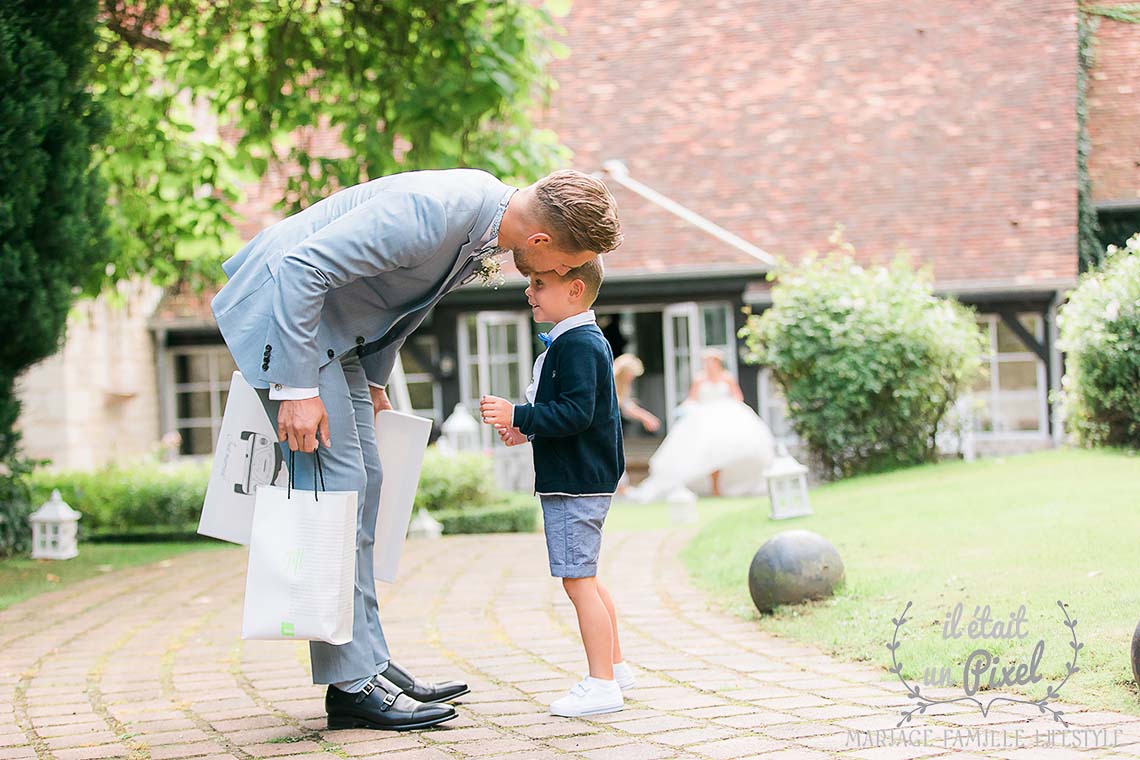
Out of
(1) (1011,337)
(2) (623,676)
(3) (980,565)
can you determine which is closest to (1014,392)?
(1) (1011,337)

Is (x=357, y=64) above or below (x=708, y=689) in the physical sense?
above

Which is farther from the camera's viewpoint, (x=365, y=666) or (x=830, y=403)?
(x=830, y=403)

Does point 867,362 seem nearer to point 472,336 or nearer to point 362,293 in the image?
point 362,293

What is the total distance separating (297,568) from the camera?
338 cm

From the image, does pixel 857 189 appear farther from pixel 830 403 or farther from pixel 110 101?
pixel 110 101

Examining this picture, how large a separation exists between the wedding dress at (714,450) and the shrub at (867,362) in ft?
12.3

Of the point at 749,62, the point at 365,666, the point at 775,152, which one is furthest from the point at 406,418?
the point at 749,62

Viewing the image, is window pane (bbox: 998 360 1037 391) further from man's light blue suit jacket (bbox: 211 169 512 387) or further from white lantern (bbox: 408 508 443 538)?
man's light blue suit jacket (bbox: 211 169 512 387)

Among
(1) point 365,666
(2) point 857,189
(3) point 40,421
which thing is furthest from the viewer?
(2) point 857,189

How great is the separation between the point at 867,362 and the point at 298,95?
5.07 meters

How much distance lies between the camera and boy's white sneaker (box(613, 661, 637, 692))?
4.04m

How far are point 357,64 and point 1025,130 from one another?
1095 cm

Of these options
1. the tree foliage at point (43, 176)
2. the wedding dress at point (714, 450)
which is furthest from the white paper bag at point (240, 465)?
the wedding dress at point (714, 450)

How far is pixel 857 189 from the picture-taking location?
55.1 ft
